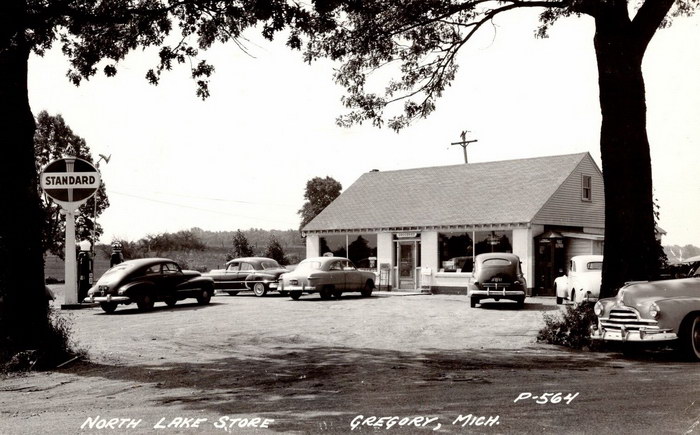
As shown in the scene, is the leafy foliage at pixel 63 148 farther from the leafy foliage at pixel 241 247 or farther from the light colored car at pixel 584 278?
the light colored car at pixel 584 278

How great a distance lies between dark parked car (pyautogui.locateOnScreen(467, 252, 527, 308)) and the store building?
723cm

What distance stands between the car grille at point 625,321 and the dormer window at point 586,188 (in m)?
23.0

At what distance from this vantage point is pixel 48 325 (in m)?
12.0

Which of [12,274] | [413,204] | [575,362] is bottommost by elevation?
[575,362]

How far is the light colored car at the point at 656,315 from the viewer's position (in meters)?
11.1

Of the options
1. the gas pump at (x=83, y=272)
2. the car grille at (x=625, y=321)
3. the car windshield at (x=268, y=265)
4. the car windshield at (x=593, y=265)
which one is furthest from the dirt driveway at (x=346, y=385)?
the car windshield at (x=268, y=265)

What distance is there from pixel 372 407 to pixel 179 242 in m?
56.9

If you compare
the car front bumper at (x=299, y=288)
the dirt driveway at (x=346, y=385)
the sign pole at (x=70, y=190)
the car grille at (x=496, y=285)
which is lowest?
the dirt driveway at (x=346, y=385)

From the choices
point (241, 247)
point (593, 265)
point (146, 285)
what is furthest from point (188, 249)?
point (593, 265)

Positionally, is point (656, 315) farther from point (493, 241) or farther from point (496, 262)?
point (493, 241)

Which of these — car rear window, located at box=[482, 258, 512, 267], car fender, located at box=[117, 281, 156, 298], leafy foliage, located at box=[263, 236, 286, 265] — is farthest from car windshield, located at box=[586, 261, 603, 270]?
leafy foliage, located at box=[263, 236, 286, 265]

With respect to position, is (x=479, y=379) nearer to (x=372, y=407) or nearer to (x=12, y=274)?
(x=372, y=407)

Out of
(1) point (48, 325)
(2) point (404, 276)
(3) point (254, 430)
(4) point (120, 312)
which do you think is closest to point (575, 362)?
(3) point (254, 430)

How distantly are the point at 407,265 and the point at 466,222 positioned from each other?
383cm
